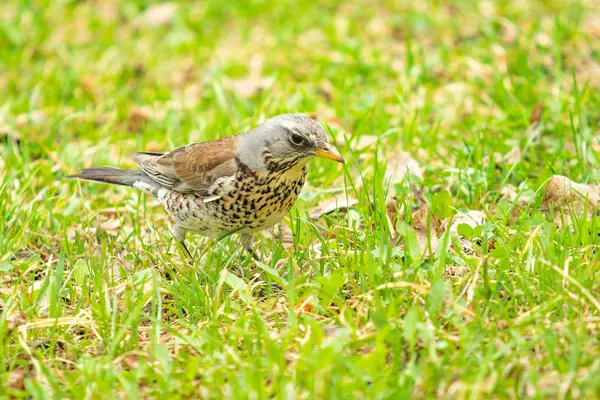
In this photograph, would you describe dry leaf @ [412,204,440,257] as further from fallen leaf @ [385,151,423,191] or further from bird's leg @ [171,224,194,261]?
bird's leg @ [171,224,194,261]

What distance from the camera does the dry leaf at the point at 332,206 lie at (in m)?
5.64

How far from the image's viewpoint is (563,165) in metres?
5.72

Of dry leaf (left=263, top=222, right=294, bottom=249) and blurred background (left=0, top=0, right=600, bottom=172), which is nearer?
dry leaf (left=263, top=222, right=294, bottom=249)

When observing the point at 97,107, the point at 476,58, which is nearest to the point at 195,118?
the point at 97,107

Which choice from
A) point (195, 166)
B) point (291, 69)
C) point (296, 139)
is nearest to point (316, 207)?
point (195, 166)

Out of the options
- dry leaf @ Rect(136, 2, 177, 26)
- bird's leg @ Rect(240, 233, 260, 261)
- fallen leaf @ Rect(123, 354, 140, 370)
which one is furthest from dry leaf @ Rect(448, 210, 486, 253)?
dry leaf @ Rect(136, 2, 177, 26)

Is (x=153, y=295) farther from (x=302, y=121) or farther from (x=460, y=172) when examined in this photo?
(x=460, y=172)

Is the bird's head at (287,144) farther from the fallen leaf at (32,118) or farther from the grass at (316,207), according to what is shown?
the fallen leaf at (32,118)

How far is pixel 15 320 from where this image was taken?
166 inches

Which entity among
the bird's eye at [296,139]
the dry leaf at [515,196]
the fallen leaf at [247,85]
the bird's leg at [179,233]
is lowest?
the bird's leg at [179,233]

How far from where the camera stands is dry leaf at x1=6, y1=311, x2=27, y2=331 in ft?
13.8

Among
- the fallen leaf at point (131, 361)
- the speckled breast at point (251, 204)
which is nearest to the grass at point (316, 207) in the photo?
the fallen leaf at point (131, 361)

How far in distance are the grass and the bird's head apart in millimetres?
325

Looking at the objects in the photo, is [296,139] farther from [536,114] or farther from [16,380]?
[536,114]
